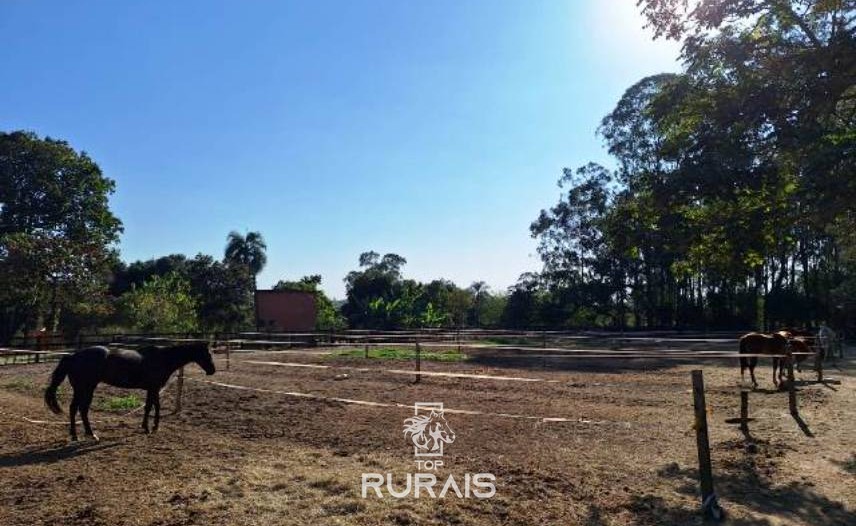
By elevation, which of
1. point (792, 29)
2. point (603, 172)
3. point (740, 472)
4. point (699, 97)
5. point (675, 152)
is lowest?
point (740, 472)

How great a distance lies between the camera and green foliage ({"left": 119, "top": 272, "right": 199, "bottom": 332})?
112ft

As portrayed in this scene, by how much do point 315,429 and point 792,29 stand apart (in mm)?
9570

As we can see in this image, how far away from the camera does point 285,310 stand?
40719 mm

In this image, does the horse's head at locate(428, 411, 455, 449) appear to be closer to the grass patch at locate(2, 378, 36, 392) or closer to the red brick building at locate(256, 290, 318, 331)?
the grass patch at locate(2, 378, 36, 392)

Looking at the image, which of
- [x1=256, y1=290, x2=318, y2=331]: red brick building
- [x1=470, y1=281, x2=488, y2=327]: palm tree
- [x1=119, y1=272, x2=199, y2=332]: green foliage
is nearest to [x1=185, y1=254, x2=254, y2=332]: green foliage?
[x1=256, y1=290, x2=318, y2=331]: red brick building

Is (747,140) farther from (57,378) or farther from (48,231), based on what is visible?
(48,231)

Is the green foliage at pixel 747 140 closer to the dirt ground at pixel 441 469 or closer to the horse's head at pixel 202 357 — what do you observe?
the dirt ground at pixel 441 469

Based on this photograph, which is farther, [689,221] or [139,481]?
[689,221]

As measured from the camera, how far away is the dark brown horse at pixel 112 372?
848 cm

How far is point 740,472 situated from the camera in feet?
21.2

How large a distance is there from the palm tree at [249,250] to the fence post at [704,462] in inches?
2309

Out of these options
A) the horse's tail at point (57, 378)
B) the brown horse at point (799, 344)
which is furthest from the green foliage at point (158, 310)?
the brown horse at point (799, 344)

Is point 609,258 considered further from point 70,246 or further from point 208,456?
point 208,456

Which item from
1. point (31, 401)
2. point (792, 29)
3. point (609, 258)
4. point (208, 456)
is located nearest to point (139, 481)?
point (208, 456)
